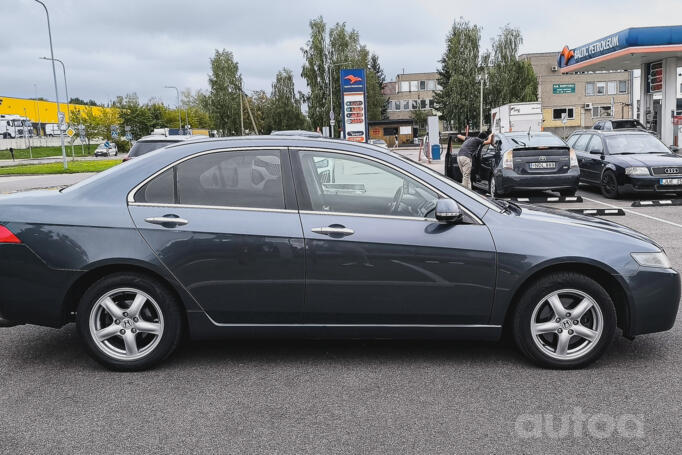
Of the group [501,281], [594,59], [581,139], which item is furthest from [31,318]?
[594,59]

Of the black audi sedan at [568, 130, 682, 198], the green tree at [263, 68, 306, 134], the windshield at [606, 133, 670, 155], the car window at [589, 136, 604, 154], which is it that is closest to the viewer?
the black audi sedan at [568, 130, 682, 198]

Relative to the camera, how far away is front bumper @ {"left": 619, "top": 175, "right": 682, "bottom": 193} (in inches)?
524

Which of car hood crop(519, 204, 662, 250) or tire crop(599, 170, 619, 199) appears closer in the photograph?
car hood crop(519, 204, 662, 250)

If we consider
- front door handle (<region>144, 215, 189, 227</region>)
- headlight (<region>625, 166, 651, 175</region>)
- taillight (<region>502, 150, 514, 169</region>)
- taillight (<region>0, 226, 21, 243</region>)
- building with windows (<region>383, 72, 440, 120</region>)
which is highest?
building with windows (<region>383, 72, 440, 120</region>)

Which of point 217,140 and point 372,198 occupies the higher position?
point 217,140

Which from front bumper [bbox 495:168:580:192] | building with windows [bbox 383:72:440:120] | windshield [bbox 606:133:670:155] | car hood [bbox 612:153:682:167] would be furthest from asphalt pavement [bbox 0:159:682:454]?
building with windows [bbox 383:72:440:120]

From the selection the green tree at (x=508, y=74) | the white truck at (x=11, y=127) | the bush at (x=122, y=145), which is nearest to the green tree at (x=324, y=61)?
the green tree at (x=508, y=74)

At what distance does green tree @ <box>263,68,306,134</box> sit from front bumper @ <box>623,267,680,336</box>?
3030 inches

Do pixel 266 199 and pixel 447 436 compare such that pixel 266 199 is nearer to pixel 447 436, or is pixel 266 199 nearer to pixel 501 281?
pixel 501 281

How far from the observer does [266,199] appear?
4.14 m

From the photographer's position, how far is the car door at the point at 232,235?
4016 mm

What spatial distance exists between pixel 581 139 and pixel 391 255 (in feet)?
45.9

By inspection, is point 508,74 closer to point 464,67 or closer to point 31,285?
point 464,67

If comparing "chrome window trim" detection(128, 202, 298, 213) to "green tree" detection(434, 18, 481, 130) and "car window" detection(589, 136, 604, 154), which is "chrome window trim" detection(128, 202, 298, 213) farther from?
"green tree" detection(434, 18, 481, 130)
